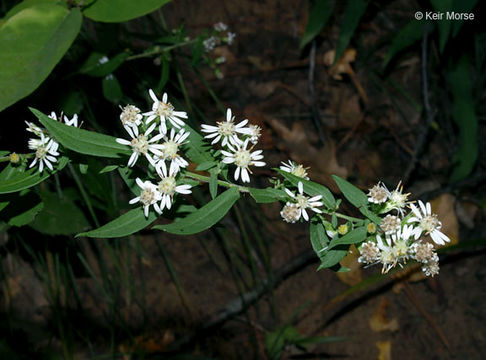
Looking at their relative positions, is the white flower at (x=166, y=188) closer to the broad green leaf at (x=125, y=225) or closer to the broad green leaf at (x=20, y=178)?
the broad green leaf at (x=125, y=225)

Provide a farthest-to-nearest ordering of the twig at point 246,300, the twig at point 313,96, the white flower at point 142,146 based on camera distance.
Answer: the twig at point 313,96 < the twig at point 246,300 < the white flower at point 142,146

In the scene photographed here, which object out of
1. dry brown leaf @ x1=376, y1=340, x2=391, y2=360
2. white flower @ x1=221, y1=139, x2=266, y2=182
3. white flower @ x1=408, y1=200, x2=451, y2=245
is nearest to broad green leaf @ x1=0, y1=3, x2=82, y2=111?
white flower @ x1=221, y1=139, x2=266, y2=182

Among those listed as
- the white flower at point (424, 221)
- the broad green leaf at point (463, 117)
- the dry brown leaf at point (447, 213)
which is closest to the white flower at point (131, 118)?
the white flower at point (424, 221)

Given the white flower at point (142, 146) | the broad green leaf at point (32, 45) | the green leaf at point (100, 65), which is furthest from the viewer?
the green leaf at point (100, 65)

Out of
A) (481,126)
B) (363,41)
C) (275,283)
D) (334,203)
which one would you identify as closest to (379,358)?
(275,283)

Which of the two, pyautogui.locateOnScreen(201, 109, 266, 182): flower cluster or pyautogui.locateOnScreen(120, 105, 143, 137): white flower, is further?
pyautogui.locateOnScreen(201, 109, 266, 182): flower cluster

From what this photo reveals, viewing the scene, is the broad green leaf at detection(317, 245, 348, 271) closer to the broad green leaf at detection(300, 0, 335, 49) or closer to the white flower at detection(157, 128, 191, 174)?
the white flower at detection(157, 128, 191, 174)
